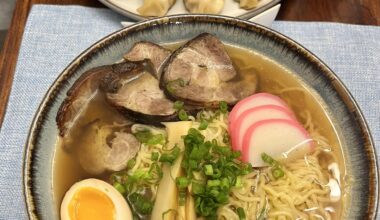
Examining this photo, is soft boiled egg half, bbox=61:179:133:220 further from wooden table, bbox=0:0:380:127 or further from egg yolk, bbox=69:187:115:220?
wooden table, bbox=0:0:380:127

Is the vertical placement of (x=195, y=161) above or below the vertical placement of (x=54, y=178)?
above

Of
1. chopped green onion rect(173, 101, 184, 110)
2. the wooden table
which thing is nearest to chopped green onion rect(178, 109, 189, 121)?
chopped green onion rect(173, 101, 184, 110)

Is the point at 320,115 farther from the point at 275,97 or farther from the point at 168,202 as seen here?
the point at 168,202

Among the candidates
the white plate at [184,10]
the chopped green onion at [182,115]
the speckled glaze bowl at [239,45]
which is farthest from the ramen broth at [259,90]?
the white plate at [184,10]

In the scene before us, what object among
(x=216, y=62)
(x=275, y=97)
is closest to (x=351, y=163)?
(x=275, y=97)

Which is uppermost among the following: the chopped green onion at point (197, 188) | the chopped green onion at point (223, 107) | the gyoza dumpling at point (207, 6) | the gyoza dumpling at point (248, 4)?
the gyoza dumpling at point (248, 4)

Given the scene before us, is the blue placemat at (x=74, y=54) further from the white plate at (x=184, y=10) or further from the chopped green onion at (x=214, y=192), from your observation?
the chopped green onion at (x=214, y=192)

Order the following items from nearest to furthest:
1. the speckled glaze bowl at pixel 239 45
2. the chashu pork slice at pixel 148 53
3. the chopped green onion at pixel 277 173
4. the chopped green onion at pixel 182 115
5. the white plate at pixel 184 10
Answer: the speckled glaze bowl at pixel 239 45 → the chopped green onion at pixel 277 173 → the chopped green onion at pixel 182 115 → the chashu pork slice at pixel 148 53 → the white plate at pixel 184 10
